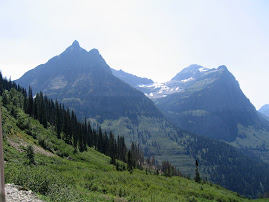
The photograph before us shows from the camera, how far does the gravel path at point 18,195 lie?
589 inches

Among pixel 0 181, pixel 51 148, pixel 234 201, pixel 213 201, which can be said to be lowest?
pixel 234 201

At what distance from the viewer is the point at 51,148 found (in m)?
64.1

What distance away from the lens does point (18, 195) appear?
1580 centimetres

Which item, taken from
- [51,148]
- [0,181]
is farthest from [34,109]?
[0,181]

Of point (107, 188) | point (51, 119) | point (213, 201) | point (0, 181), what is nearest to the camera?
point (0, 181)

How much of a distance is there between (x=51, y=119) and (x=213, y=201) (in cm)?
10259

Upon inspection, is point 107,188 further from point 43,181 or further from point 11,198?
point 11,198

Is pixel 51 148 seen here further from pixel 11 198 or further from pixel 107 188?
pixel 11 198

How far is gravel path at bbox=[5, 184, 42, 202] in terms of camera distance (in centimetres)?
1497

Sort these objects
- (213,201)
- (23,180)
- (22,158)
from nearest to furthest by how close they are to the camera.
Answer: (23,180) < (22,158) < (213,201)

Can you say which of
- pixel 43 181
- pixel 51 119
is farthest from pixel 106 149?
pixel 43 181

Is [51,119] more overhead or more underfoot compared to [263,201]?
more overhead

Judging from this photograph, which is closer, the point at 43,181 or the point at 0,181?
the point at 0,181

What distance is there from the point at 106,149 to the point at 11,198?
393 feet
